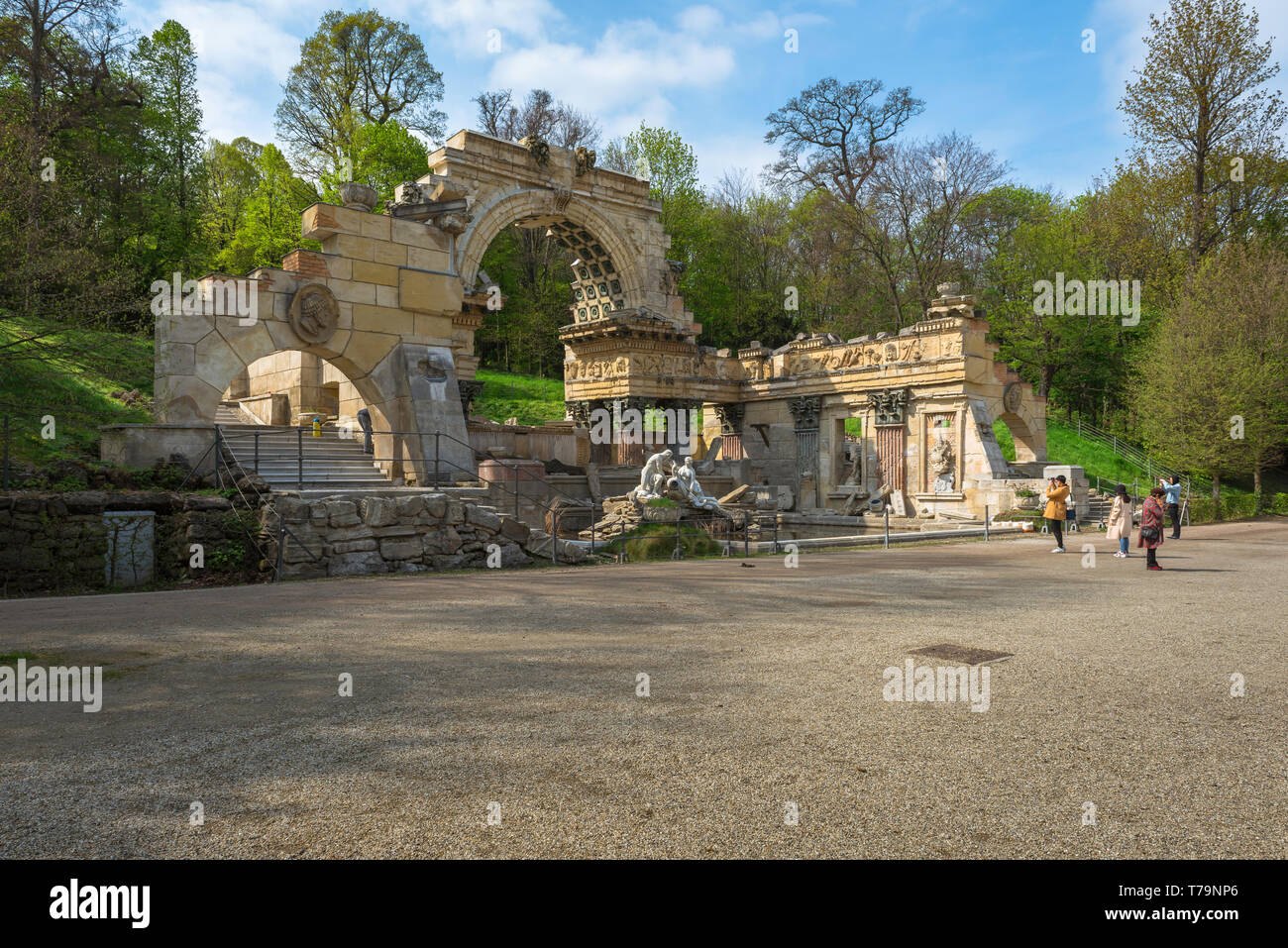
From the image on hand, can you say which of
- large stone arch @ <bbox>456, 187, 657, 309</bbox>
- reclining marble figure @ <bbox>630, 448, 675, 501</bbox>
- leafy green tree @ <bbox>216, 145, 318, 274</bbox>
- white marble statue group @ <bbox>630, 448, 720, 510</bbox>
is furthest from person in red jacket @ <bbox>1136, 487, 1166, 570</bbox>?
leafy green tree @ <bbox>216, 145, 318, 274</bbox>

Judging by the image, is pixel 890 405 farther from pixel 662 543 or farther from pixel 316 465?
pixel 316 465

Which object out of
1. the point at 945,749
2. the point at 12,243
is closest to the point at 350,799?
the point at 945,749

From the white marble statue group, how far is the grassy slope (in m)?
10.6

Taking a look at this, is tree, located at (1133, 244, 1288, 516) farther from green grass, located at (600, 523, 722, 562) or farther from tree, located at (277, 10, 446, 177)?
tree, located at (277, 10, 446, 177)

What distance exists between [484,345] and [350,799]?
49671mm

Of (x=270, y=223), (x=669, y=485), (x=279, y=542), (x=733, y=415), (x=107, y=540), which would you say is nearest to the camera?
(x=107, y=540)

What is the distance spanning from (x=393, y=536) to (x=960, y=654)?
345 inches

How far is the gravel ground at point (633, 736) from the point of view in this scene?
3.07 meters

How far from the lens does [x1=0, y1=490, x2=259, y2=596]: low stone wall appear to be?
973 cm

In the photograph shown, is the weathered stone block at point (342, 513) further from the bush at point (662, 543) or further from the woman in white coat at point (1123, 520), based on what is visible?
the woman in white coat at point (1123, 520)

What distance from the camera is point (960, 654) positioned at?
6074 millimetres

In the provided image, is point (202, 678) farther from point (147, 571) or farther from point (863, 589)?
point (863, 589)

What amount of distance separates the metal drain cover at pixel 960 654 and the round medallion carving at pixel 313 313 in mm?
11642

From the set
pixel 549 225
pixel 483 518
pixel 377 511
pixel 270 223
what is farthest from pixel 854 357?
pixel 270 223
